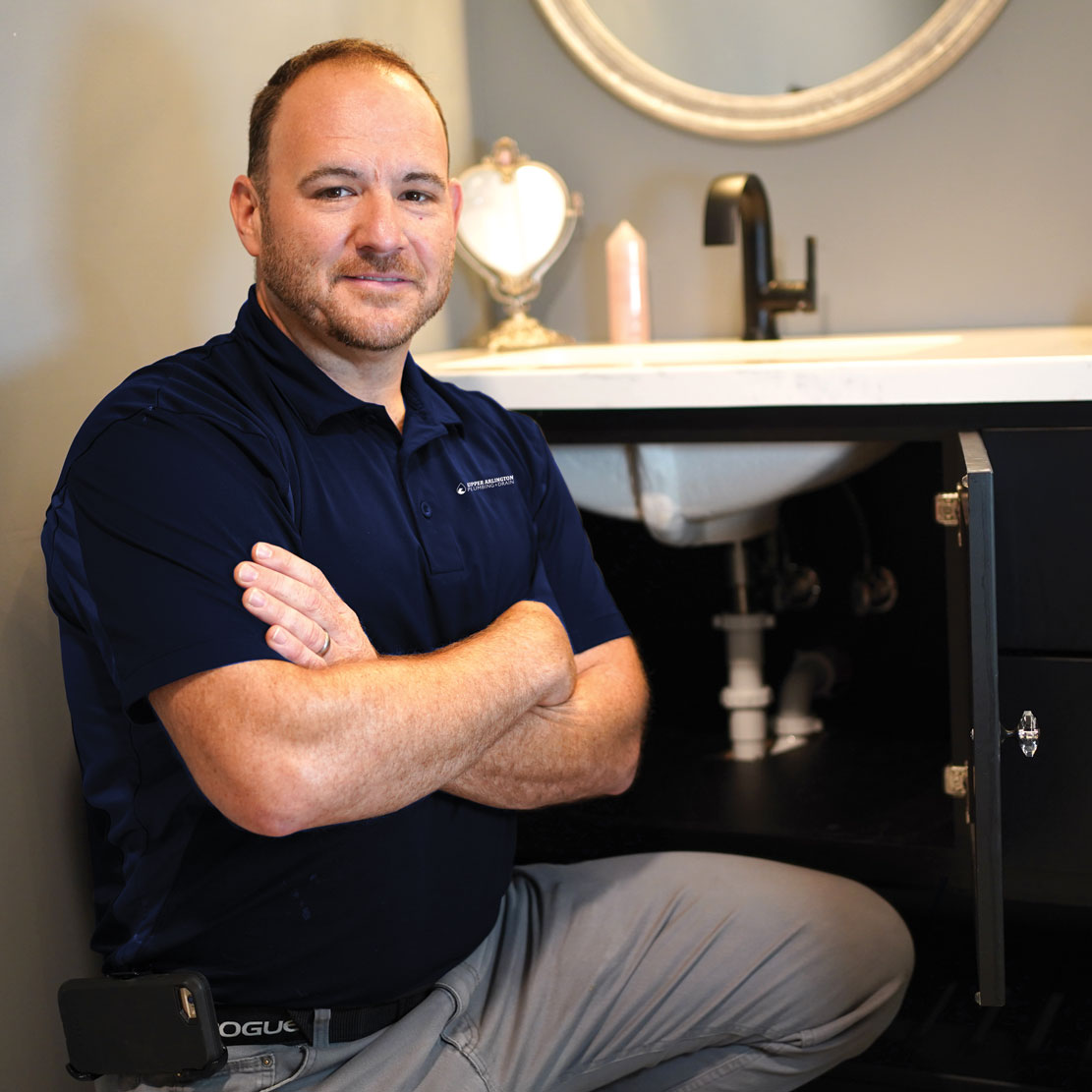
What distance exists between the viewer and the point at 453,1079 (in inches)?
44.7

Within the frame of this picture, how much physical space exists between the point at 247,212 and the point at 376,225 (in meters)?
0.14

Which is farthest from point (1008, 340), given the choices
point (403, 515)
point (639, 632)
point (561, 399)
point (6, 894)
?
point (6, 894)

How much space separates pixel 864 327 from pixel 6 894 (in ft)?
4.65

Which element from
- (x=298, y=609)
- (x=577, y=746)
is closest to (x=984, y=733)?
(x=577, y=746)

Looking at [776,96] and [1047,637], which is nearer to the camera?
[1047,637]

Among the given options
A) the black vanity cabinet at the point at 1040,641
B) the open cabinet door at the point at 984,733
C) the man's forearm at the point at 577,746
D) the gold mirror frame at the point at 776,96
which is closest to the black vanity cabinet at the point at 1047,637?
the black vanity cabinet at the point at 1040,641

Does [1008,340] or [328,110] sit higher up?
[328,110]

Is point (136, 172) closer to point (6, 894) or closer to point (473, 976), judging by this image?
point (6, 894)

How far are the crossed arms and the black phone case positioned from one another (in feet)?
0.58

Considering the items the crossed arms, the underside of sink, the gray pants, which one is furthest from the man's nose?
the gray pants

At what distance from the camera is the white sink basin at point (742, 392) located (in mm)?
1345

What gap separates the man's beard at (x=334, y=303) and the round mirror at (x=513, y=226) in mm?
772

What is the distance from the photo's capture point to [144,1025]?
3.37 feet

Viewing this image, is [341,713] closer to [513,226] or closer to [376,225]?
[376,225]
